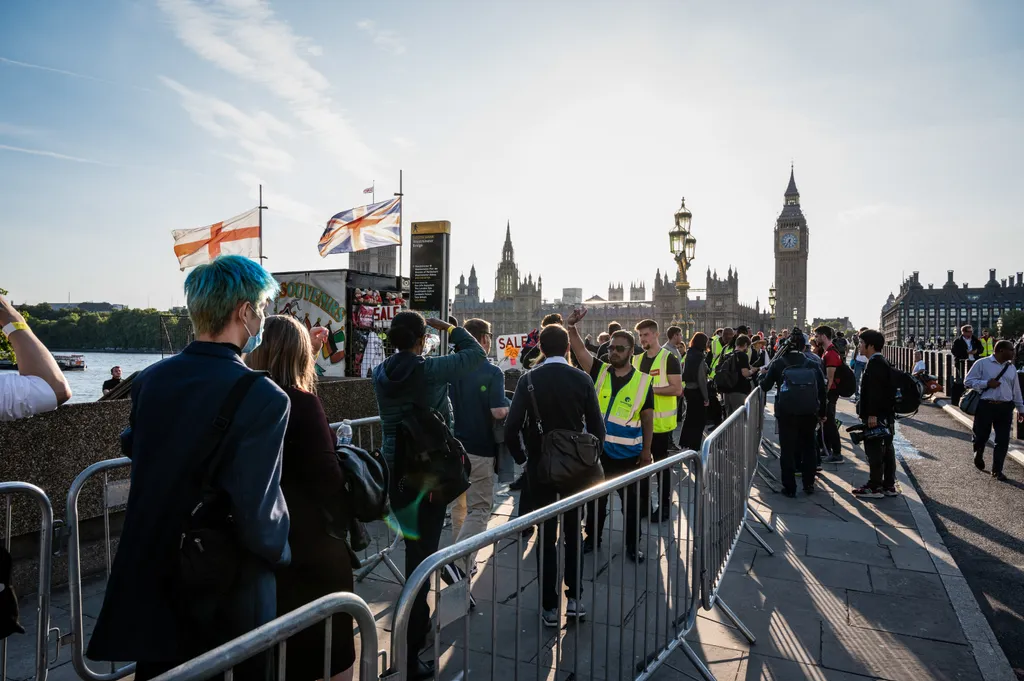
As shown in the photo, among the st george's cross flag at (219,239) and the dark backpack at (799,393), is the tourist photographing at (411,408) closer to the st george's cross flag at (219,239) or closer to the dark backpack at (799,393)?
the dark backpack at (799,393)

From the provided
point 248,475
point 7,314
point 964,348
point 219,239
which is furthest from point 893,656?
point 219,239

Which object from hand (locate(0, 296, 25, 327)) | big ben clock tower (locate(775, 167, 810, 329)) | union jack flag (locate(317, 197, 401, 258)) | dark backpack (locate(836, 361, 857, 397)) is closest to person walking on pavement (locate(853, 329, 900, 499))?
dark backpack (locate(836, 361, 857, 397))

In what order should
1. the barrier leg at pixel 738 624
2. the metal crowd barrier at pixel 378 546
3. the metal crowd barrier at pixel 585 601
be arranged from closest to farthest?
1. the metal crowd barrier at pixel 585 601
2. the barrier leg at pixel 738 624
3. the metal crowd barrier at pixel 378 546

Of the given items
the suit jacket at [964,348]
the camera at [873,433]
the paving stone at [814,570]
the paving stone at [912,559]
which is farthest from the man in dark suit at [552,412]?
the suit jacket at [964,348]

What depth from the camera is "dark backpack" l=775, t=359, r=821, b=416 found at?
736 cm

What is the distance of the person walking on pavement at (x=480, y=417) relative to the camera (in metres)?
4.86

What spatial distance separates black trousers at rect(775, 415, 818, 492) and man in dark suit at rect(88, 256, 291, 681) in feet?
22.4

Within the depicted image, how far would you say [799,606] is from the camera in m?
4.66

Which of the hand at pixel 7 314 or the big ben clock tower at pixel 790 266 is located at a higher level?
the big ben clock tower at pixel 790 266

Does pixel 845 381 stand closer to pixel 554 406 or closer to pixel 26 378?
pixel 554 406

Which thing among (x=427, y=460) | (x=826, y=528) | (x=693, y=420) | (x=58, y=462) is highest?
(x=427, y=460)

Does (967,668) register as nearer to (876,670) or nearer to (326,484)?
(876,670)

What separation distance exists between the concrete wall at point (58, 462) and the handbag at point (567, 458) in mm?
2938

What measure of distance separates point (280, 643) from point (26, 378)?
1.73 meters
